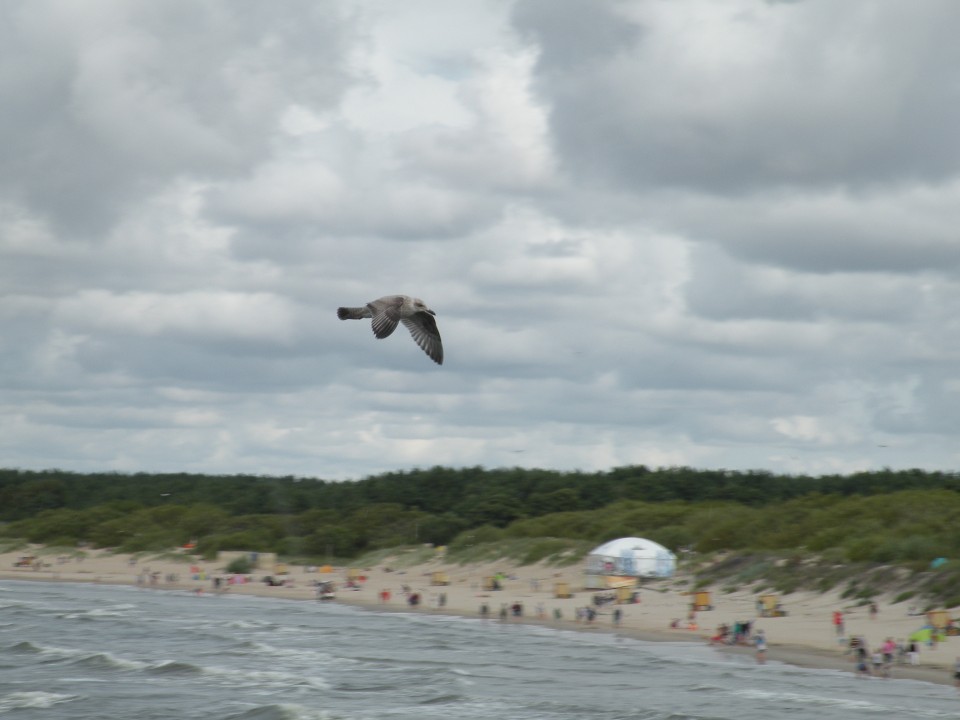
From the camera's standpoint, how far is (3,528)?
117500mm

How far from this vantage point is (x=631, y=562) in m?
65.1

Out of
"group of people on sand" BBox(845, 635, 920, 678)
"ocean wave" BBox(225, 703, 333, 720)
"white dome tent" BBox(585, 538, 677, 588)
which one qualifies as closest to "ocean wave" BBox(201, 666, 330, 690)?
"ocean wave" BBox(225, 703, 333, 720)

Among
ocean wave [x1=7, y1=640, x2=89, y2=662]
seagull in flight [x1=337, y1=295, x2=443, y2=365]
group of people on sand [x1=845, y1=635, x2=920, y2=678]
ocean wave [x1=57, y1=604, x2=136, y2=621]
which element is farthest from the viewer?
ocean wave [x1=57, y1=604, x2=136, y2=621]

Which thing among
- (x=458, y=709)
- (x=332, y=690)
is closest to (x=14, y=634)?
(x=332, y=690)

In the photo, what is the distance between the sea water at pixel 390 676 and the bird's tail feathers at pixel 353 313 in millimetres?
22026

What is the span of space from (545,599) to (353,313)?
52362 mm

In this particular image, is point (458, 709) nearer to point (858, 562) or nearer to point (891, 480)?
Answer: point (858, 562)

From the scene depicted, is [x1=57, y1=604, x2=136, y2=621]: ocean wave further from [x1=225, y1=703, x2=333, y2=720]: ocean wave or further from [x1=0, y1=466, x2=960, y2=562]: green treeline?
[x1=225, y1=703, x2=333, y2=720]: ocean wave

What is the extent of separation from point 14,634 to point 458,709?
92.9ft

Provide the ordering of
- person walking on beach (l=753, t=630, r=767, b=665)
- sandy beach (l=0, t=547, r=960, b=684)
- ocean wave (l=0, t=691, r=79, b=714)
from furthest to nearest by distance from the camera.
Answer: sandy beach (l=0, t=547, r=960, b=684) → person walking on beach (l=753, t=630, r=767, b=665) → ocean wave (l=0, t=691, r=79, b=714)

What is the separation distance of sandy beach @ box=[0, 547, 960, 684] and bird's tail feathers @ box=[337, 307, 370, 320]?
2802 centimetres

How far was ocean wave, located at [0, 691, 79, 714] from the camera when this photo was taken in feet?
124

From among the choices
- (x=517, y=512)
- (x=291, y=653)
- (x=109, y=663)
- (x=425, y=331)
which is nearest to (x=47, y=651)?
(x=109, y=663)

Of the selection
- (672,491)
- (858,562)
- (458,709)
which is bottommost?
(458,709)
